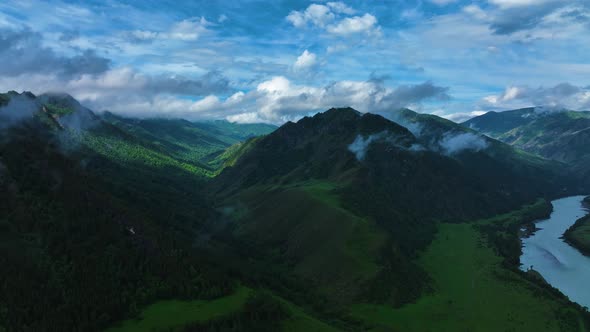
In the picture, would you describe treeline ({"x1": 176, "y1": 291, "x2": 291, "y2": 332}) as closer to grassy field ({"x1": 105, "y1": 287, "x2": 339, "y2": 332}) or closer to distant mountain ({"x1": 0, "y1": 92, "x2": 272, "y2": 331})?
grassy field ({"x1": 105, "y1": 287, "x2": 339, "y2": 332})

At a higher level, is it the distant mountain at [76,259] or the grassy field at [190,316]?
the distant mountain at [76,259]

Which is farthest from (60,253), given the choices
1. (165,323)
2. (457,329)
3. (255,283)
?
(457,329)

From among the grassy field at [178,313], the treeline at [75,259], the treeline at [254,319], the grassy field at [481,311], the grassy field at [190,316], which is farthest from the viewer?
the grassy field at [481,311]

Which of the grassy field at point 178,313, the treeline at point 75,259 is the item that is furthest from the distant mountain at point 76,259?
the grassy field at point 178,313

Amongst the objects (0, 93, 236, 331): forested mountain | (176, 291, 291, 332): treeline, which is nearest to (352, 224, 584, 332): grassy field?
(176, 291, 291, 332): treeline

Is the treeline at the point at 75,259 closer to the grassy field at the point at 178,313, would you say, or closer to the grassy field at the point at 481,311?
the grassy field at the point at 178,313

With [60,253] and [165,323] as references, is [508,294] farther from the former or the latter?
[60,253]
